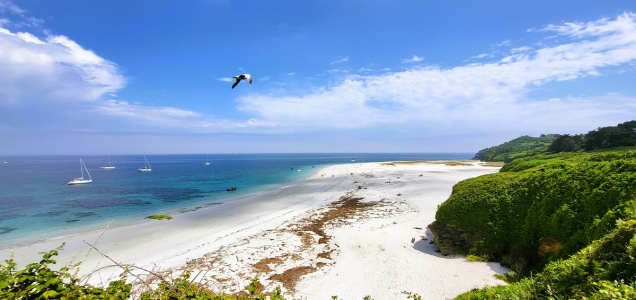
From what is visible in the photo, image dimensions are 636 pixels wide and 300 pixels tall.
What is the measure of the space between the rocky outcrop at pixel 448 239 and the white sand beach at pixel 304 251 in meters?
0.59

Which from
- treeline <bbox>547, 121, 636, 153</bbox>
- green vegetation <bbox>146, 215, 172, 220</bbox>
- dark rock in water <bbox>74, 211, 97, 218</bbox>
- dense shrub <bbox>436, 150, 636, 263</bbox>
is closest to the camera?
dense shrub <bbox>436, 150, 636, 263</bbox>

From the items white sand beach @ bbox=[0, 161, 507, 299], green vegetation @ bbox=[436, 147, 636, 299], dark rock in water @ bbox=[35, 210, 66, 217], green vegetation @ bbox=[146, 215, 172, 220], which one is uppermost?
green vegetation @ bbox=[436, 147, 636, 299]

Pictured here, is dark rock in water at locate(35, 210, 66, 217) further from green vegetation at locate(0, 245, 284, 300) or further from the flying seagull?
green vegetation at locate(0, 245, 284, 300)

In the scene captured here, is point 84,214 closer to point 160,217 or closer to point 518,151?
point 160,217

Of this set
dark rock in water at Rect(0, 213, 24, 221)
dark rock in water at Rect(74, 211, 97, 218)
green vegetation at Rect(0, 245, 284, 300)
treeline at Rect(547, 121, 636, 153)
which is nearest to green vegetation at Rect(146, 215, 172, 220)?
dark rock in water at Rect(74, 211, 97, 218)

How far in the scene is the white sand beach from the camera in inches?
441

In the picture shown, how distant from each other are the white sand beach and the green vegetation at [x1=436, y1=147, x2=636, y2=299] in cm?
141

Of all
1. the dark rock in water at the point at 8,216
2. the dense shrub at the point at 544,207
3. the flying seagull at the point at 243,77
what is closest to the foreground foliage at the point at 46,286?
the flying seagull at the point at 243,77

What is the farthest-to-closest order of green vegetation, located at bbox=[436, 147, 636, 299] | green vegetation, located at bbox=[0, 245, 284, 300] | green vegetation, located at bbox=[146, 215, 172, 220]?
green vegetation, located at bbox=[146, 215, 172, 220] → green vegetation, located at bbox=[436, 147, 636, 299] → green vegetation, located at bbox=[0, 245, 284, 300]

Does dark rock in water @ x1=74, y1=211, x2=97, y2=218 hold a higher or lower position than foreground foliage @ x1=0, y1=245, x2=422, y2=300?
lower

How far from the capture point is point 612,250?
498 cm

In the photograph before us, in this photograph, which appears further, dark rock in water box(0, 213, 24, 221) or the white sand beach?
dark rock in water box(0, 213, 24, 221)

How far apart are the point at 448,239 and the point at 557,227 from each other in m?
4.98

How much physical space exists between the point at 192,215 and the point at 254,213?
6.58 metres
